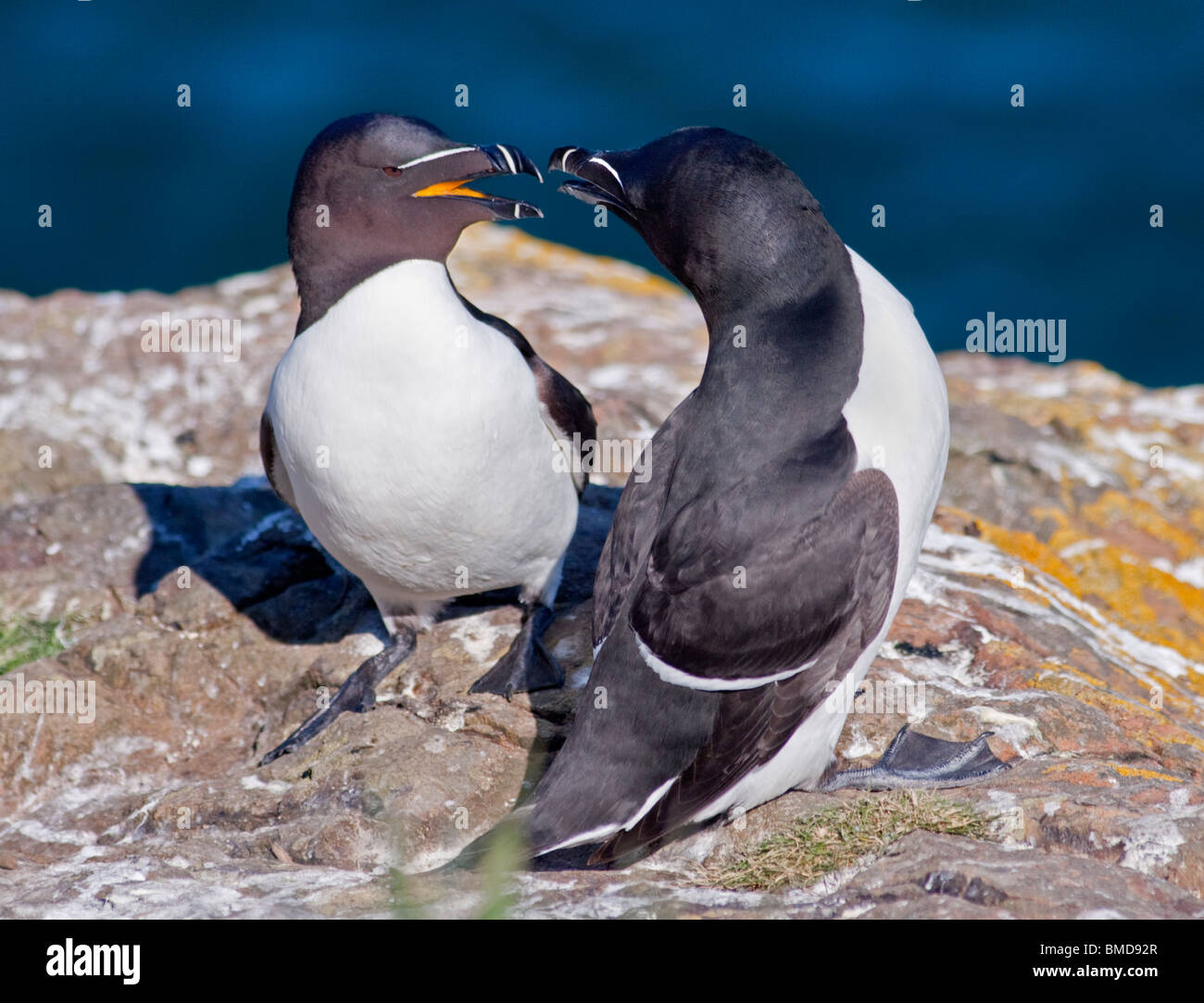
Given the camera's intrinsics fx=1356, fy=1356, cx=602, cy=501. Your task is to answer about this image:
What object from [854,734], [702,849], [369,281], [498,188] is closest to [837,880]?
[702,849]

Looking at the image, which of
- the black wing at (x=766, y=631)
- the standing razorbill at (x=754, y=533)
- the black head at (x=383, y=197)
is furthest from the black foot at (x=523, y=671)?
Answer: the black head at (x=383, y=197)

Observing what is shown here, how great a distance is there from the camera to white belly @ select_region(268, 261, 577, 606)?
465 centimetres

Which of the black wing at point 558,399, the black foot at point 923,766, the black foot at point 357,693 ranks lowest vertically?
the black foot at point 357,693

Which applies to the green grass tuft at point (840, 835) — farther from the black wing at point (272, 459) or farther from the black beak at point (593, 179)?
the black wing at point (272, 459)

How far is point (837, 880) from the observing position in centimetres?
351

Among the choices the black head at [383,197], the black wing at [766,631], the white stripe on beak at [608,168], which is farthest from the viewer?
the black head at [383,197]

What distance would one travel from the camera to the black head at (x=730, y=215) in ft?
13.5

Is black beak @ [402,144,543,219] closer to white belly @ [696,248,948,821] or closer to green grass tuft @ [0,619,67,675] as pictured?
white belly @ [696,248,948,821]

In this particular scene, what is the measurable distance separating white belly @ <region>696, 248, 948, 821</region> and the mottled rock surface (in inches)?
5.1

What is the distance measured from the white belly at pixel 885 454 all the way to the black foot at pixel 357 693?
5.28ft

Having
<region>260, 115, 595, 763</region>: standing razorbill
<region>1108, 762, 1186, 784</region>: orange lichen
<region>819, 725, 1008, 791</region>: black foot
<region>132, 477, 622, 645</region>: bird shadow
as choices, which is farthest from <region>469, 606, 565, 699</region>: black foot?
<region>1108, 762, 1186, 784</region>: orange lichen

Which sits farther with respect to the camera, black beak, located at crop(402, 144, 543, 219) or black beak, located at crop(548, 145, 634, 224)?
black beak, located at crop(402, 144, 543, 219)

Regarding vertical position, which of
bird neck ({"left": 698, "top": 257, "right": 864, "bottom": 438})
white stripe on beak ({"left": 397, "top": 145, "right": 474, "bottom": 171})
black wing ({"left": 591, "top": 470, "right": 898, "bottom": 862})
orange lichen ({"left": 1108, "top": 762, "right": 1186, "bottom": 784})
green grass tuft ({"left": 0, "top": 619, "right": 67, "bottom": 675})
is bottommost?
green grass tuft ({"left": 0, "top": 619, "right": 67, "bottom": 675})
